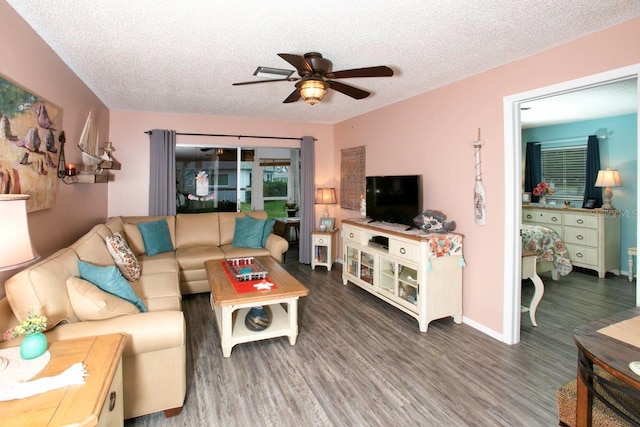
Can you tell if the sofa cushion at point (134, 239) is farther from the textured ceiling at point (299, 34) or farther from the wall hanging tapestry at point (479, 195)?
the wall hanging tapestry at point (479, 195)

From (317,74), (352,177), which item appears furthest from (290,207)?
(317,74)

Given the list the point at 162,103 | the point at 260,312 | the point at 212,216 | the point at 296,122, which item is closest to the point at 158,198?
the point at 212,216

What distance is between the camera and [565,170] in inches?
236

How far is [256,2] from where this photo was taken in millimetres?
2014

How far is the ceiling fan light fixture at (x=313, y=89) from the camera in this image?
2615mm

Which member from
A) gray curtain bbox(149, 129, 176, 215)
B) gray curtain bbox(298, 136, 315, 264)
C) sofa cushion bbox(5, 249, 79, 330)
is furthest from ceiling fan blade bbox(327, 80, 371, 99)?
gray curtain bbox(149, 129, 176, 215)

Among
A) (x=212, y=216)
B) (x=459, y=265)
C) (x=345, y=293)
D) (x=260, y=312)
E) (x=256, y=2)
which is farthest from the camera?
(x=212, y=216)

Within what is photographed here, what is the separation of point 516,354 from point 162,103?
16.1 feet

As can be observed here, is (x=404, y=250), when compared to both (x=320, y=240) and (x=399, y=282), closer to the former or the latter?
(x=399, y=282)

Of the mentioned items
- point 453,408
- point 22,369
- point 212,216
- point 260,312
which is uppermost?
point 212,216

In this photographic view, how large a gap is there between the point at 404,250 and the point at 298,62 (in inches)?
81.7

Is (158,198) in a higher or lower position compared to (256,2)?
lower

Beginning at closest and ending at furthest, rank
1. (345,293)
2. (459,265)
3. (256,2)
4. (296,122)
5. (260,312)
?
(256,2) → (260,312) → (459,265) → (345,293) → (296,122)

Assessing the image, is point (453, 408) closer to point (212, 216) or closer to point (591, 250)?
point (212, 216)
